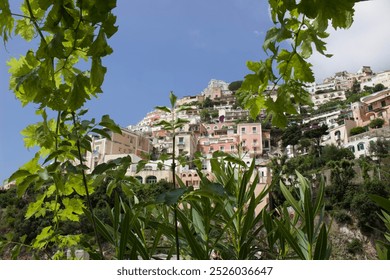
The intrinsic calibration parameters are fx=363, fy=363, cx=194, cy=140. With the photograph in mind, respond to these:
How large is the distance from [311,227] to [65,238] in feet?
1.75

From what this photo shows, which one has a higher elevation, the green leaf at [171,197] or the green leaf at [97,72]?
the green leaf at [97,72]

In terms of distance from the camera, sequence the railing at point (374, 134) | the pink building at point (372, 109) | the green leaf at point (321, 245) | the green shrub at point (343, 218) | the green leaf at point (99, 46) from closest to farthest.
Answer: the green leaf at point (99, 46) → the green leaf at point (321, 245) → the green shrub at point (343, 218) → the railing at point (374, 134) → the pink building at point (372, 109)

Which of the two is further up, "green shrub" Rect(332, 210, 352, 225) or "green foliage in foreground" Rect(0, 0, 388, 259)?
"green foliage in foreground" Rect(0, 0, 388, 259)

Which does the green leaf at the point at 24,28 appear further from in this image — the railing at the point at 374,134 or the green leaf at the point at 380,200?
the railing at the point at 374,134

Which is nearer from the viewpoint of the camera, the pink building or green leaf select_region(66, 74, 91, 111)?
green leaf select_region(66, 74, 91, 111)

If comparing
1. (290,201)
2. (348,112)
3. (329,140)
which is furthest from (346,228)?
(290,201)

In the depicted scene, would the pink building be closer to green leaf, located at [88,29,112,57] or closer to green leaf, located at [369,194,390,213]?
green leaf, located at [369,194,390,213]

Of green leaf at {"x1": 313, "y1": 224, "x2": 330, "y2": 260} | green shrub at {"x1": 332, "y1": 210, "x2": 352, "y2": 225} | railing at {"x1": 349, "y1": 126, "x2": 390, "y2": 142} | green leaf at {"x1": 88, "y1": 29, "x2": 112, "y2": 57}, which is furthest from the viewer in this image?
railing at {"x1": 349, "y1": 126, "x2": 390, "y2": 142}

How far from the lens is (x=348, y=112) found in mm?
26906

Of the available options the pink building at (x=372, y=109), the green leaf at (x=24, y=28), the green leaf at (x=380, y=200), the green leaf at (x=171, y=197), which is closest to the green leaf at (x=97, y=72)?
the green leaf at (x=171, y=197)

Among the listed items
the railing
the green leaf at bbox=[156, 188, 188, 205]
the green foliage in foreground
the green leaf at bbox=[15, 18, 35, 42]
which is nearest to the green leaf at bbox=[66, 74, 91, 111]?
the green foliage in foreground

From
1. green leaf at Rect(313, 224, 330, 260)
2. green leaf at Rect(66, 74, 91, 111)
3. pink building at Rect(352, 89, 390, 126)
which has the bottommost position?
green leaf at Rect(313, 224, 330, 260)

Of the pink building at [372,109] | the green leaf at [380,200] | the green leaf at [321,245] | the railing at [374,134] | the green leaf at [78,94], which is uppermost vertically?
the pink building at [372,109]
